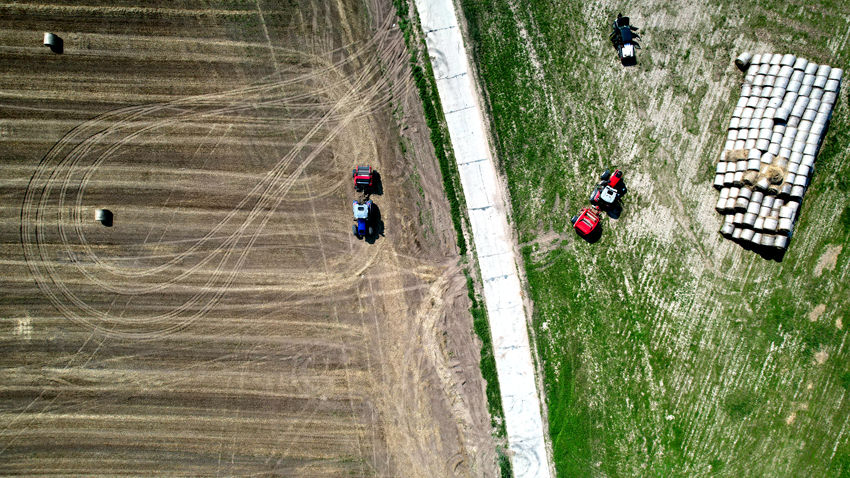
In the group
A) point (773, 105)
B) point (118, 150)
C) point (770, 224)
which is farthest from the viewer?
point (118, 150)

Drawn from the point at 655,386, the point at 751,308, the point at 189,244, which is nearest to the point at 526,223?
the point at 655,386

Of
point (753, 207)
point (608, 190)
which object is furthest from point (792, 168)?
point (608, 190)

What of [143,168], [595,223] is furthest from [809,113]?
[143,168]

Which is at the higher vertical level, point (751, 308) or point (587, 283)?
point (587, 283)

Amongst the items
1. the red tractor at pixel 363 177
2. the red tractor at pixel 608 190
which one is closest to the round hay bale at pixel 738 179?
the red tractor at pixel 608 190

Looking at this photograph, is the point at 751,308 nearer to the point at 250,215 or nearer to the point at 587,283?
the point at 587,283

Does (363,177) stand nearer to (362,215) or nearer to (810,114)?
(362,215)

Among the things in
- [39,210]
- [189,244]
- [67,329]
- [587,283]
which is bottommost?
[587,283]
